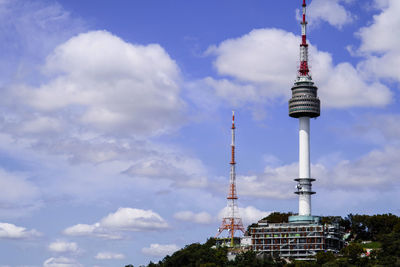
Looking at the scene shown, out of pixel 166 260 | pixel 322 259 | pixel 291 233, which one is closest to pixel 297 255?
pixel 291 233

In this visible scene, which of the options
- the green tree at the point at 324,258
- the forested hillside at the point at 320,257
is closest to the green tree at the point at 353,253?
the forested hillside at the point at 320,257

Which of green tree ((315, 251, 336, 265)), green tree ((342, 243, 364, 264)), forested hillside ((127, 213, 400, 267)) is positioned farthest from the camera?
green tree ((315, 251, 336, 265))

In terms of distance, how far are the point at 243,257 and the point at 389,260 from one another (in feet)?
140

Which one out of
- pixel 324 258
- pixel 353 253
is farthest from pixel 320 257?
pixel 353 253

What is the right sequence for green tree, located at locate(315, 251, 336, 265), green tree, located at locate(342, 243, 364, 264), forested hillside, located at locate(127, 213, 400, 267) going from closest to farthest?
1. forested hillside, located at locate(127, 213, 400, 267)
2. green tree, located at locate(342, 243, 364, 264)
3. green tree, located at locate(315, 251, 336, 265)

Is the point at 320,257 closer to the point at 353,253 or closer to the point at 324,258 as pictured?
the point at 324,258

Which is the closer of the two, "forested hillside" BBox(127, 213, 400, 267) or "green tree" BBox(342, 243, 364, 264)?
"forested hillside" BBox(127, 213, 400, 267)

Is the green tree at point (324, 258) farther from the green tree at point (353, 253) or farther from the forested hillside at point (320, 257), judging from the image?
the green tree at point (353, 253)

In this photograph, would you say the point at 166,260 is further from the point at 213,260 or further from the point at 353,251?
the point at 353,251

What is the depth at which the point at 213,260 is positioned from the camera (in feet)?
591

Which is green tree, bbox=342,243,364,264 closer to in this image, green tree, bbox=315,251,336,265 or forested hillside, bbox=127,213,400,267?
forested hillside, bbox=127,213,400,267

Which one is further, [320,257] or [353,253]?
[320,257]

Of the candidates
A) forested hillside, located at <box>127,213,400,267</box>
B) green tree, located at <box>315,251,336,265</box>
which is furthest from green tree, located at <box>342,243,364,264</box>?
green tree, located at <box>315,251,336,265</box>

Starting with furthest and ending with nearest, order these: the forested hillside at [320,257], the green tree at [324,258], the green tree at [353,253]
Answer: the green tree at [324,258]
the green tree at [353,253]
the forested hillside at [320,257]
